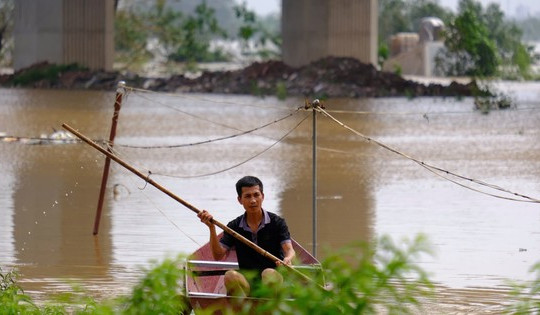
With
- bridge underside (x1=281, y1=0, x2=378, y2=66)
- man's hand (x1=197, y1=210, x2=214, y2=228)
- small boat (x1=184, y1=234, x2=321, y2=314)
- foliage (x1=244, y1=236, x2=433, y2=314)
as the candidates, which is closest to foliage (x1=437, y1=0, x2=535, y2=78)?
bridge underside (x1=281, y1=0, x2=378, y2=66)

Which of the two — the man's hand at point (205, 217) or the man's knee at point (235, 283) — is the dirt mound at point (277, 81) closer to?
the man's hand at point (205, 217)

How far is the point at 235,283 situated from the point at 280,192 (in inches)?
343

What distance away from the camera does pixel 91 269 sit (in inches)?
463

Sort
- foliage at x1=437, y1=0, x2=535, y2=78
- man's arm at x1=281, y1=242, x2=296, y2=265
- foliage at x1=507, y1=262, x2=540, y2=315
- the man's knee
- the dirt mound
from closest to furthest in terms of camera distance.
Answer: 1. foliage at x1=507, y1=262, x2=540, y2=315
2. the man's knee
3. man's arm at x1=281, y1=242, x2=296, y2=265
4. the dirt mound
5. foliage at x1=437, y1=0, x2=535, y2=78

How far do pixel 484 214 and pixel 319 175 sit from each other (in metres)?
Answer: 4.05

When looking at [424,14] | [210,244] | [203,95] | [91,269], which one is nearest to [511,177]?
[91,269]

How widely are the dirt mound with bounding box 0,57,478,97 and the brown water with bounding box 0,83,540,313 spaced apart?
21.2 feet

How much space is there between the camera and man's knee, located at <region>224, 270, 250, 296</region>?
8383mm

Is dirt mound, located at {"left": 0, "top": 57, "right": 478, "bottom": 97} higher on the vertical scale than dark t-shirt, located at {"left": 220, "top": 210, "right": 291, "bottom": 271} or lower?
higher

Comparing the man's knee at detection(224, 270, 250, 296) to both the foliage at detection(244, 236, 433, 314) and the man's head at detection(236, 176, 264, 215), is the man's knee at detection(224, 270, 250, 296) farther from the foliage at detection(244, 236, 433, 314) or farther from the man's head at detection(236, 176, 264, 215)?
the foliage at detection(244, 236, 433, 314)

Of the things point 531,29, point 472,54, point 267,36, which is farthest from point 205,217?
point 531,29

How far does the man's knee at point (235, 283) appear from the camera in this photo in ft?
27.5

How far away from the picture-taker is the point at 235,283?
8.39 m

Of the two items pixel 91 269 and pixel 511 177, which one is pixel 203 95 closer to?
pixel 511 177
